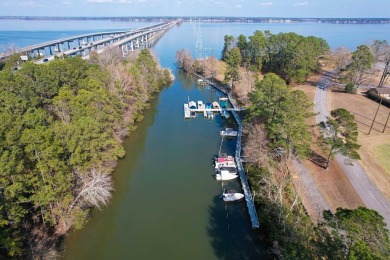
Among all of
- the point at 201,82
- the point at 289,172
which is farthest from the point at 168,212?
the point at 201,82

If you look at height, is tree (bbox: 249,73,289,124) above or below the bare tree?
above

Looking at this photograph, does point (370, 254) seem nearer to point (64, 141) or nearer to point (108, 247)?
point (108, 247)

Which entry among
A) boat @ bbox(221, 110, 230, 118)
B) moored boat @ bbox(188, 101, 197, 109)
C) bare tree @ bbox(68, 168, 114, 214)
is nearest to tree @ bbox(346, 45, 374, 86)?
boat @ bbox(221, 110, 230, 118)

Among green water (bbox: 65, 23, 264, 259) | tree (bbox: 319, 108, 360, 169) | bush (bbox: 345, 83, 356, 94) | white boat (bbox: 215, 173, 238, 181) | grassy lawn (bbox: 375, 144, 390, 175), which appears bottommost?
green water (bbox: 65, 23, 264, 259)

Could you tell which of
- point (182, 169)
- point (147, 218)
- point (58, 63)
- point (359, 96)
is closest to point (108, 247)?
point (147, 218)

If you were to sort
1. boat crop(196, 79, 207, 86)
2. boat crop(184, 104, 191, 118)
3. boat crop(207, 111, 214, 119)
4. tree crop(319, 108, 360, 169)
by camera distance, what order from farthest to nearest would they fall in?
1. boat crop(196, 79, 207, 86)
2. boat crop(207, 111, 214, 119)
3. boat crop(184, 104, 191, 118)
4. tree crop(319, 108, 360, 169)

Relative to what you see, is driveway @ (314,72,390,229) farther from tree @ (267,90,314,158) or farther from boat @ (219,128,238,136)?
boat @ (219,128,238,136)
